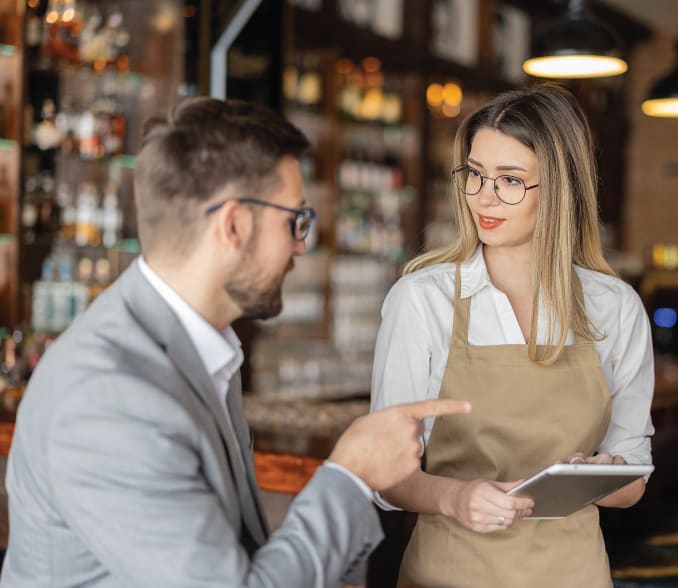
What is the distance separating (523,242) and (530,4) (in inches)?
269

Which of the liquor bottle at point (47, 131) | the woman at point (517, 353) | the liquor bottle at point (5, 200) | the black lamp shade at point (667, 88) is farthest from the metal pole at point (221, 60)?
the woman at point (517, 353)

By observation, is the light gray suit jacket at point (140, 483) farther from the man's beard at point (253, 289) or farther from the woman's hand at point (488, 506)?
the woman's hand at point (488, 506)

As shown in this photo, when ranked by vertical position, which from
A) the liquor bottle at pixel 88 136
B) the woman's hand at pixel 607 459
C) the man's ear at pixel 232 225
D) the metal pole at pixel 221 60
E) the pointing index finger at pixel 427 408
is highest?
the metal pole at pixel 221 60

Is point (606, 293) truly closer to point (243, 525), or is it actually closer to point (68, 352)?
point (243, 525)

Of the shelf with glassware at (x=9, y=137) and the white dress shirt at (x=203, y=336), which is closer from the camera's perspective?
the white dress shirt at (x=203, y=336)

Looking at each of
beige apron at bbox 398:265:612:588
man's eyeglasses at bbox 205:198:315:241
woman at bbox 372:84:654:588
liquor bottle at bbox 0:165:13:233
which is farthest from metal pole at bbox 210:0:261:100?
man's eyeglasses at bbox 205:198:315:241

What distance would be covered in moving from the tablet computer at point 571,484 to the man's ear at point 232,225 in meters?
0.59

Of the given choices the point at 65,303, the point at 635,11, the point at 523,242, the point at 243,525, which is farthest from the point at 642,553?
the point at 635,11

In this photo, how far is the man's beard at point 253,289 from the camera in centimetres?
139

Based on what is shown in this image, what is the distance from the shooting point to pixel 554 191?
1.97 metres

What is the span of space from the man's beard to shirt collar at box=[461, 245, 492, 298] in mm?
627

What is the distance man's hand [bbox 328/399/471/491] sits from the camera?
1.38 m

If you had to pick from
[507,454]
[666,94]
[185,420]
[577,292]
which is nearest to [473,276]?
[577,292]

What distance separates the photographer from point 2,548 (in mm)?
2893
